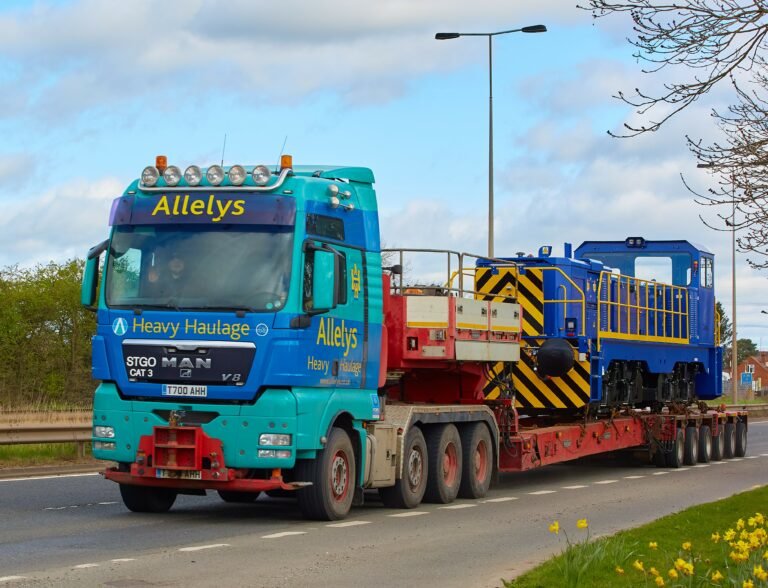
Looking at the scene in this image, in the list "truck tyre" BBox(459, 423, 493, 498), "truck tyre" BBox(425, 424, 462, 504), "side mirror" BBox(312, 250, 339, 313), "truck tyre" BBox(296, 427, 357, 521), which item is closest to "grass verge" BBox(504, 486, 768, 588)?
"truck tyre" BBox(296, 427, 357, 521)

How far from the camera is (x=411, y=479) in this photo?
57.5 feet

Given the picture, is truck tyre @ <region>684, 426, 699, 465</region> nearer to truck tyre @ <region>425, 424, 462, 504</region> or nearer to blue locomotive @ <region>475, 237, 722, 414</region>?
blue locomotive @ <region>475, 237, 722, 414</region>

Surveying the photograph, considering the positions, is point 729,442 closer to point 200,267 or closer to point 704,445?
point 704,445

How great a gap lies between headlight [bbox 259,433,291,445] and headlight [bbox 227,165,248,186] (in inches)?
110

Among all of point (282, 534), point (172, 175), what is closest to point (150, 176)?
point (172, 175)

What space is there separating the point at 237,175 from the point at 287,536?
402 cm

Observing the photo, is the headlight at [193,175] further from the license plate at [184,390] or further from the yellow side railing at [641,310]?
the yellow side railing at [641,310]

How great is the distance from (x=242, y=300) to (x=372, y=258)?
2.34 m

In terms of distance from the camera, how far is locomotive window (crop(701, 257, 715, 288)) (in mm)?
29344

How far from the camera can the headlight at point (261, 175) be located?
15.2m

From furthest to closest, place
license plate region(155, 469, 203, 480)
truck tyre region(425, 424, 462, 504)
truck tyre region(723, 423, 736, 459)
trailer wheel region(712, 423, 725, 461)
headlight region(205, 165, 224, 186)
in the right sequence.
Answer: truck tyre region(723, 423, 736, 459) < trailer wheel region(712, 423, 725, 461) < truck tyre region(425, 424, 462, 504) < headlight region(205, 165, 224, 186) < license plate region(155, 469, 203, 480)

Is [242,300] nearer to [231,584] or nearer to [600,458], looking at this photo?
A: [231,584]

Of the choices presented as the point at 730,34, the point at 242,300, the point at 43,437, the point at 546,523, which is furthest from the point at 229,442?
the point at 43,437

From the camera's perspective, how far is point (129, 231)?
15.4 metres
